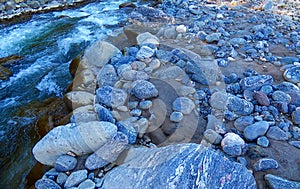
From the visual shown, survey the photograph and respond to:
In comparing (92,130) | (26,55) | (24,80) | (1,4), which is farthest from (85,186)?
(1,4)

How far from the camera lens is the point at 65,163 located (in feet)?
6.80

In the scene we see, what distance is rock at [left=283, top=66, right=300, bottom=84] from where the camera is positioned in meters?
2.89

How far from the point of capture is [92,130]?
2154 millimetres

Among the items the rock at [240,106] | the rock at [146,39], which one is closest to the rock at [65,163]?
the rock at [240,106]

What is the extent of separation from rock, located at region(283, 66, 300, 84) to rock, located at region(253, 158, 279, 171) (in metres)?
1.28

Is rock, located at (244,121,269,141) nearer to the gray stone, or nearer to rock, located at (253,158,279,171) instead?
rock, located at (253,158,279,171)

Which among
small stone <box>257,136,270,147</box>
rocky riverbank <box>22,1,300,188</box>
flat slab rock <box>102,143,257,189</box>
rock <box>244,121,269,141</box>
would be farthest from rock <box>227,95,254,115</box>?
flat slab rock <box>102,143,257,189</box>

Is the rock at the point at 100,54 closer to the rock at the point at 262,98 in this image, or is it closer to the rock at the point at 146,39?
the rock at the point at 146,39

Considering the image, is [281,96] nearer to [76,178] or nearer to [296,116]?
[296,116]

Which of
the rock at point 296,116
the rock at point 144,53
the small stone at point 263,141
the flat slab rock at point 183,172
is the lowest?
the small stone at point 263,141

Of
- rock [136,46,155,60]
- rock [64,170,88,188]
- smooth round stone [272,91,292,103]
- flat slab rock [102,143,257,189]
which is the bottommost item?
rock [64,170,88,188]

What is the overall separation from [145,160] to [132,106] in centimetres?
86

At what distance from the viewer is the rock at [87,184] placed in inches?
74.0

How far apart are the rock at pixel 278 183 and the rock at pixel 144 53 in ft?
6.72
